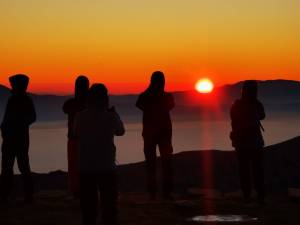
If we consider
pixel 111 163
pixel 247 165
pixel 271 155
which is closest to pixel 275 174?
pixel 271 155

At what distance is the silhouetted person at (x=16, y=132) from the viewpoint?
1348 centimetres

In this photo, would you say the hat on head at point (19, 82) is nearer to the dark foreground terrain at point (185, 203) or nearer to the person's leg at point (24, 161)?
the person's leg at point (24, 161)

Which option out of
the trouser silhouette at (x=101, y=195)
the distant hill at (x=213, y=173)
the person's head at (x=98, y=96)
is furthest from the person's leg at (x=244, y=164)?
the distant hill at (x=213, y=173)

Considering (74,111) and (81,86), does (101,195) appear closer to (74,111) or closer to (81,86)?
(81,86)

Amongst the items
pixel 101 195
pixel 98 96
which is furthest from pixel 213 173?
pixel 98 96

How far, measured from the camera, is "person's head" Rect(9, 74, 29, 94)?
1320 centimetres

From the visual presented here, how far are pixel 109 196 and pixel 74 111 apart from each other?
3.34 meters

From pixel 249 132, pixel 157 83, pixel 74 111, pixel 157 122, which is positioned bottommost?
pixel 249 132

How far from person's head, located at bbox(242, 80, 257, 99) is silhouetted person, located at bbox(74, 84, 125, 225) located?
4.16m

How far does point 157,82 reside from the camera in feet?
44.9

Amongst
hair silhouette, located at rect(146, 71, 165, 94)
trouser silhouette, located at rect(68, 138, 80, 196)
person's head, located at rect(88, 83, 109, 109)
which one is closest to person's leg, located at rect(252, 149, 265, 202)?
hair silhouette, located at rect(146, 71, 165, 94)

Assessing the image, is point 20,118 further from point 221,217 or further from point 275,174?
point 275,174

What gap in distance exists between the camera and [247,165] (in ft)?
46.5

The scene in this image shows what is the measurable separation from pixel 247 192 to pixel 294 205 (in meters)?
0.89
